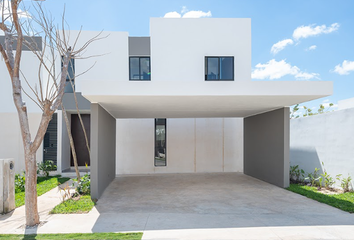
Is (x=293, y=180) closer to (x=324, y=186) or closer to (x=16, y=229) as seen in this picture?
(x=324, y=186)

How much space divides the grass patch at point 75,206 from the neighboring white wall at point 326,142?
7538 mm

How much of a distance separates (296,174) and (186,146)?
5.15 m

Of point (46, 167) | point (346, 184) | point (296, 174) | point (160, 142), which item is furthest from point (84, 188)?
point (346, 184)

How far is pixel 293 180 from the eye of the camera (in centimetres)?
962

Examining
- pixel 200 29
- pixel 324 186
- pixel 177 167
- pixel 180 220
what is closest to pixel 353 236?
pixel 180 220

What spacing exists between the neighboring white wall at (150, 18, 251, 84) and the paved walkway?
21.5ft

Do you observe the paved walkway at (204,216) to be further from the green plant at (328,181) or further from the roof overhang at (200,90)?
the roof overhang at (200,90)

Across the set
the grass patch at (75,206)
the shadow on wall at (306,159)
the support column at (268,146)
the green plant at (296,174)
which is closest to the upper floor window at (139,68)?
the support column at (268,146)

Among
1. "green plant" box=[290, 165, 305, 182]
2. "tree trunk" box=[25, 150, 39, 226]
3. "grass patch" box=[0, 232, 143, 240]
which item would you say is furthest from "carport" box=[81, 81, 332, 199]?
"grass patch" box=[0, 232, 143, 240]

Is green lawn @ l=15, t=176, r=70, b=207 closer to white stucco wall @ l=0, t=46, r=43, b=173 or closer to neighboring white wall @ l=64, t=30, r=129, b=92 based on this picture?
white stucco wall @ l=0, t=46, r=43, b=173

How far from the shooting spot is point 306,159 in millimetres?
9562

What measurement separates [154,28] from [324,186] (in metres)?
10.2

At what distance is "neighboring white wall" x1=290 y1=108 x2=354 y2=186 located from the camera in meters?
7.63

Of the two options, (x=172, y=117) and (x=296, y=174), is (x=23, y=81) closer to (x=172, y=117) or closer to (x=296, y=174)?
(x=172, y=117)
